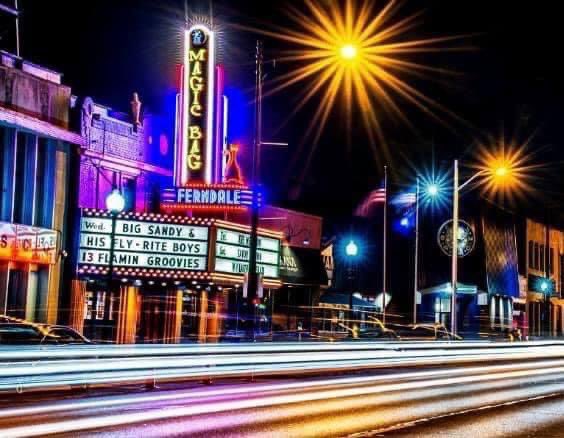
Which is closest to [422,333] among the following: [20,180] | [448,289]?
[20,180]

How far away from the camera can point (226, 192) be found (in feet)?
104

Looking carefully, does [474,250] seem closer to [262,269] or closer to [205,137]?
[262,269]

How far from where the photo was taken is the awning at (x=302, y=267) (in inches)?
1495

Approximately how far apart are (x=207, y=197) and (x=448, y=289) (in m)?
27.0

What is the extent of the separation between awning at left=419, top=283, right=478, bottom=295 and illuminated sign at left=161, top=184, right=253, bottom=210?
83.6ft

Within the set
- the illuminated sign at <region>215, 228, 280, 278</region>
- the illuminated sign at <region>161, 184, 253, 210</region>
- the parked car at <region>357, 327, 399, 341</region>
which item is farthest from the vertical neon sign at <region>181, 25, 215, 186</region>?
the parked car at <region>357, 327, 399, 341</region>

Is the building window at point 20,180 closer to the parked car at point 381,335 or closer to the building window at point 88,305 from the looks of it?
the building window at point 88,305

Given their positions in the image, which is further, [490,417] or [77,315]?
[77,315]

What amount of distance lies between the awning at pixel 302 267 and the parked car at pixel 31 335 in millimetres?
17766

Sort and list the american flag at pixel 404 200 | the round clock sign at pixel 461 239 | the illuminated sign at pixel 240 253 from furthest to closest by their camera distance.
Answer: the american flag at pixel 404 200, the round clock sign at pixel 461 239, the illuminated sign at pixel 240 253

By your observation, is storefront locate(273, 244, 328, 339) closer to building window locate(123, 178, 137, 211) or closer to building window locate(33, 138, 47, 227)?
building window locate(123, 178, 137, 211)

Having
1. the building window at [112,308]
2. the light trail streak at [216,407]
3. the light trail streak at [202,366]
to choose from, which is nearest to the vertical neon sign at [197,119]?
the building window at [112,308]

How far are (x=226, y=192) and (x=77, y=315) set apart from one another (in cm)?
663

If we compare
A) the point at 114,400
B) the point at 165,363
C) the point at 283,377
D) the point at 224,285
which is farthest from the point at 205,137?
the point at 114,400
